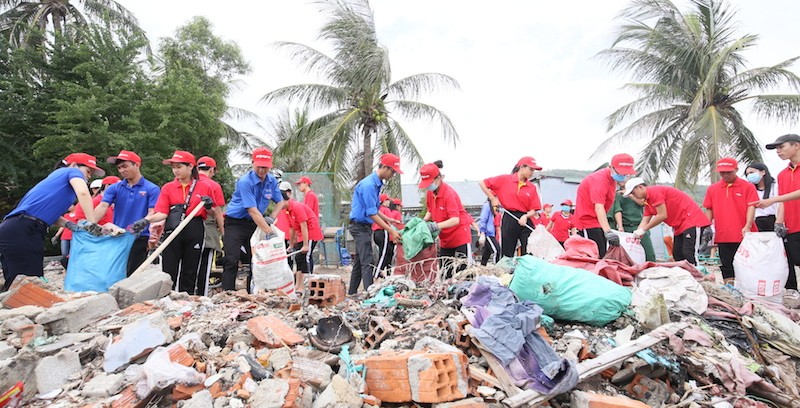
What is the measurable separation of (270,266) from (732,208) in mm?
5097

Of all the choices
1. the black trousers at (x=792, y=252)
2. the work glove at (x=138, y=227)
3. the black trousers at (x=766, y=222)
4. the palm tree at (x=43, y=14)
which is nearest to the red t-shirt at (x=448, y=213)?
the work glove at (x=138, y=227)

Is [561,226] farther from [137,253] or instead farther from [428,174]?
[137,253]

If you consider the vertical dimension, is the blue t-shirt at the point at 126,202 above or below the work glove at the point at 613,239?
above

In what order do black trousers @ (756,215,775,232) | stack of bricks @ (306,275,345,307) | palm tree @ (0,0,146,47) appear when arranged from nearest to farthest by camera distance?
stack of bricks @ (306,275,345,307), black trousers @ (756,215,775,232), palm tree @ (0,0,146,47)

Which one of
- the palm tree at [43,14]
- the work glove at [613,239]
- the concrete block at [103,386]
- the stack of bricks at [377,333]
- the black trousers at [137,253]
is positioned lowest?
the concrete block at [103,386]

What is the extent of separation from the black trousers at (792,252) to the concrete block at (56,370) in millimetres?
5895

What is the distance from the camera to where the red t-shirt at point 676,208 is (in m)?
5.45

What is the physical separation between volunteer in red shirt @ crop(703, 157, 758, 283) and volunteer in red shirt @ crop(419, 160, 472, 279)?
288cm

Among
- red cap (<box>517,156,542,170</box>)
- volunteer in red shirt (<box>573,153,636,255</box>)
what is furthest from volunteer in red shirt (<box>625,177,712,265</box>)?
red cap (<box>517,156,542,170</box>)

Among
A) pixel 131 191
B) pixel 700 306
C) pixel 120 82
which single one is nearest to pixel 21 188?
pixel 120 82

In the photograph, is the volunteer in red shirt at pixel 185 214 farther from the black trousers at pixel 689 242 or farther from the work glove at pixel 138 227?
the black trousers at pixel 689 242

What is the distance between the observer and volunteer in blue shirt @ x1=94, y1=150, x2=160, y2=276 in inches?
187

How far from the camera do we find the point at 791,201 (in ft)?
15.1

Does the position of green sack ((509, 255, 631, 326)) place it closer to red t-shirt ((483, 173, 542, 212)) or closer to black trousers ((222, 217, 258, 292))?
red t-shirt ((483, 173, 542, 212))
